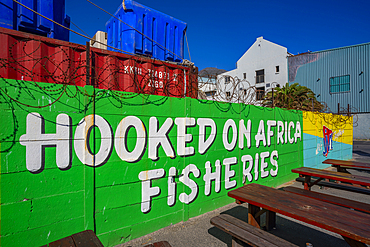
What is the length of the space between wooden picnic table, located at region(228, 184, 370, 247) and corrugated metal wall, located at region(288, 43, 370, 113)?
26.1 m

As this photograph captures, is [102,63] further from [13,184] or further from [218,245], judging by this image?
[218,245]

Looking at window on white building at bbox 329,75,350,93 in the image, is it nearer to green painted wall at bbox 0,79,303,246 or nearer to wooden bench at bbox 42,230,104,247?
green painted wall at bbox 0,79,303,246

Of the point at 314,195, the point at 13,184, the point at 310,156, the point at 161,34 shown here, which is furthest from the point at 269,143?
the point at 13,184

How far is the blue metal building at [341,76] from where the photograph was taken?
22.4 meters

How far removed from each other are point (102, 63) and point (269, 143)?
471 centimetres

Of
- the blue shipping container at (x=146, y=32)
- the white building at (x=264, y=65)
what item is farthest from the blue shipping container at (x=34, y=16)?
the white building at (x=264, y=65)

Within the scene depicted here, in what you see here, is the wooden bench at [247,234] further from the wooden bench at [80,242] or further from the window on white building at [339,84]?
the window on white building at [339,84]

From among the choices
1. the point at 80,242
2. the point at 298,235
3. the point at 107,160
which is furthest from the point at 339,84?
the point at 80,242

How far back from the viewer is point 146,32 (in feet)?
18.3

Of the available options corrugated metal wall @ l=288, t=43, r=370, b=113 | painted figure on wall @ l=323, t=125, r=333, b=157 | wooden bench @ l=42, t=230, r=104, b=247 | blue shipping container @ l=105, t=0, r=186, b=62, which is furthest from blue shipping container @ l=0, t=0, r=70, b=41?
corrugated metal wall @ l=288, t=43, r=370, b=113

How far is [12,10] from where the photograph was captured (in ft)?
12.1

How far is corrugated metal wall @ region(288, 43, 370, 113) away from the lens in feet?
73.2

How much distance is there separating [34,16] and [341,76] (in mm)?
29047

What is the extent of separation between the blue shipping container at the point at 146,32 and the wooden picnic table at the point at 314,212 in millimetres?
4243
